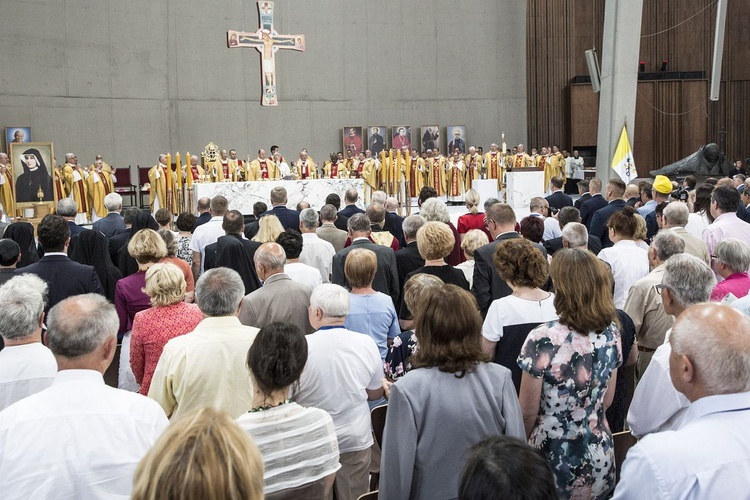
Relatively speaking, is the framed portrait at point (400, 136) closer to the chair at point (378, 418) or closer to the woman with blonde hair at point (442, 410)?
the chair at point (378, 418)

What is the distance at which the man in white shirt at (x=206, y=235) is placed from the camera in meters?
7.83

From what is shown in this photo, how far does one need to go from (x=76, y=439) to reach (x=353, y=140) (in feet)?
74.4

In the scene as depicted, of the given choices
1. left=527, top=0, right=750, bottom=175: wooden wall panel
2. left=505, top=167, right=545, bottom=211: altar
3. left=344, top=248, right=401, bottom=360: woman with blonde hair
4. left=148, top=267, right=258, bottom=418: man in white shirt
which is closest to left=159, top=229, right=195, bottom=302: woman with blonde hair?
left=344, top=248, right=401, bottom=360: woman with blonde hair

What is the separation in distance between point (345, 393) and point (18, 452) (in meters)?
1.46

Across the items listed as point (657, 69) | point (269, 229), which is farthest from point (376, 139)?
point (269, 229)

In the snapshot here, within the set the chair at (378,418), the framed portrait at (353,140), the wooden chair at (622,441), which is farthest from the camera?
the framed portrait at (353,140)

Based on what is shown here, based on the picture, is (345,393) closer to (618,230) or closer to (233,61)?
(618,230)

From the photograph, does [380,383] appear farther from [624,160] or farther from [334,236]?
[624,160]

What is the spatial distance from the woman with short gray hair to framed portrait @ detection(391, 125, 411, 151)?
20.7 meters

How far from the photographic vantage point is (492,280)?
5105 millimetres

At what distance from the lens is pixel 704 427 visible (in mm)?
2002

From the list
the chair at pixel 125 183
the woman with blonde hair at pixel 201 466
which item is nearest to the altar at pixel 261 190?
the chair at pixel 125 183

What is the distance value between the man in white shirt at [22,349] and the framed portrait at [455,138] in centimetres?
2269

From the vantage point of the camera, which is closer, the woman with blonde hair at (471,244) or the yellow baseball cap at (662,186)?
the woman with blonde hair at (471,244)
